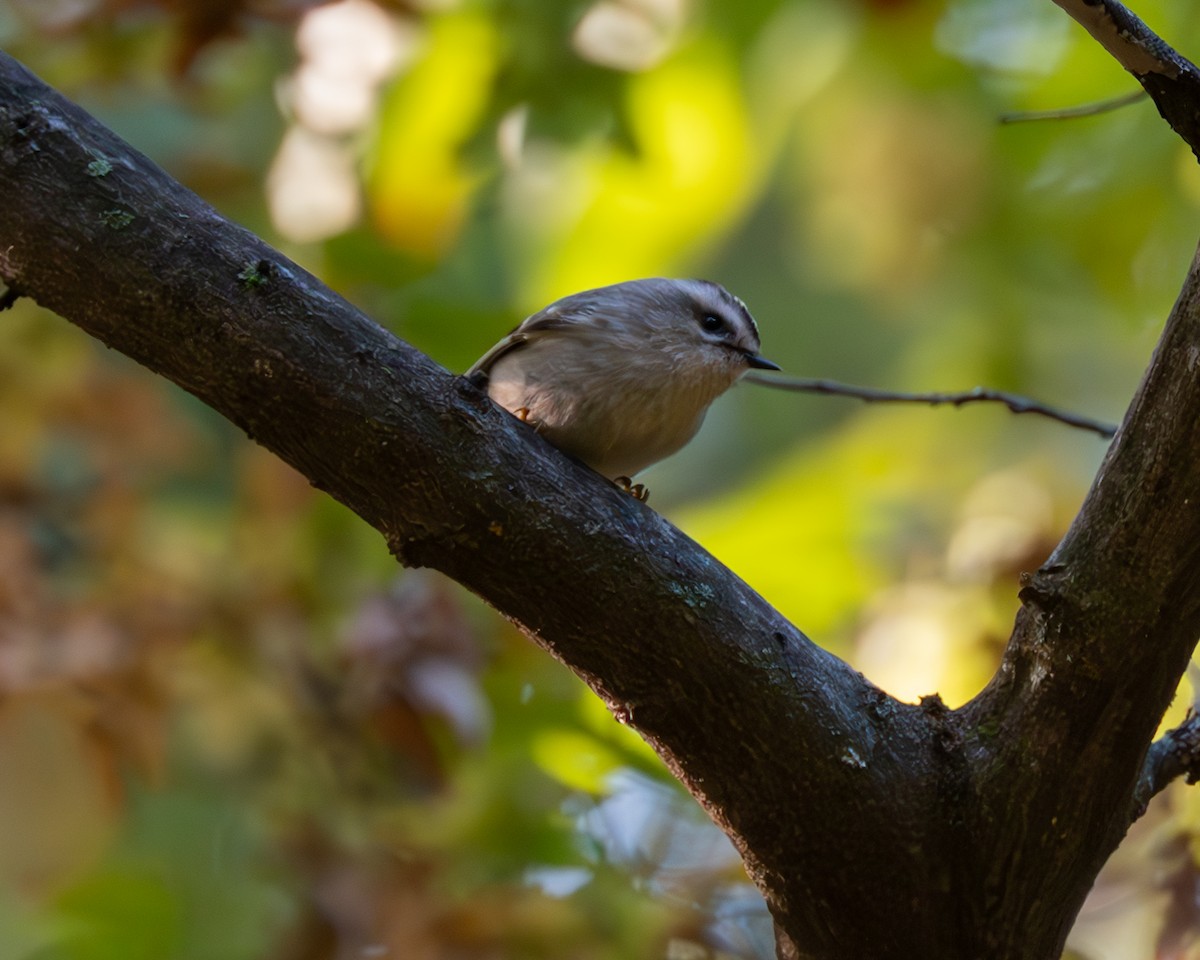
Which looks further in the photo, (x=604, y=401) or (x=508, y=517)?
(x=604, y=401)

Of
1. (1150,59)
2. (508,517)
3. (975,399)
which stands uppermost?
(975,399)

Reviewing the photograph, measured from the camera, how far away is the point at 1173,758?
2457mm

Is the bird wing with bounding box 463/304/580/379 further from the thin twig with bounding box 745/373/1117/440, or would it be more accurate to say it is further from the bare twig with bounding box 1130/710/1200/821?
the bare twig with bounding box 1130/710/1200/821

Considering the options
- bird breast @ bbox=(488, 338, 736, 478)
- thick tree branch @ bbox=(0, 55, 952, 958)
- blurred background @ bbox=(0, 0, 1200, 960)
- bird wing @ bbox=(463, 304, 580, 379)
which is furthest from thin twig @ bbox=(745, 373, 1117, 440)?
blurred background @ bbox=(0, 0, 1200, 960)

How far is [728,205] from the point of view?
17.4 feet

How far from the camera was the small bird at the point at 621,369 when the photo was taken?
2.92 meters

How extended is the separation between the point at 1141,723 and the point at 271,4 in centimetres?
349

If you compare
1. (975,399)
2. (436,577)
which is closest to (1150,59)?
(975,399)

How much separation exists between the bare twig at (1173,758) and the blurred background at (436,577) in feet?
3.15

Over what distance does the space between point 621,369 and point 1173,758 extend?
145 centimetres

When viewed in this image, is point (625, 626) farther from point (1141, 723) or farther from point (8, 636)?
point (8, 636)

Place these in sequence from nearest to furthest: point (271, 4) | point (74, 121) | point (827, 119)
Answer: point (74, 121), point (271, 4), point (827, 119)

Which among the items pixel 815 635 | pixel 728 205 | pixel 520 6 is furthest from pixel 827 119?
pixel 815 635

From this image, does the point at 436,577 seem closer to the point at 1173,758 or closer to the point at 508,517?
the point at 508,517
